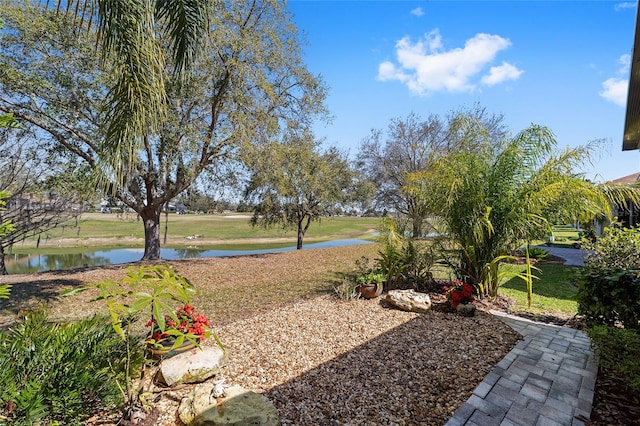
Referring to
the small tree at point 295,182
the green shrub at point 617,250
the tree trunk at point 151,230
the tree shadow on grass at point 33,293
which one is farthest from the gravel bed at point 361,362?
the tree trunk at point 151,230

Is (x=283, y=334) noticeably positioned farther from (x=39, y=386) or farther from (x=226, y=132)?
(x=226, y=132)

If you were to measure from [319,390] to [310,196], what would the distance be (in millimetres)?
10770

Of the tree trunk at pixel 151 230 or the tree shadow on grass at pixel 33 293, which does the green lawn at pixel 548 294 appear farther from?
the tree trunk at pixel 151 230

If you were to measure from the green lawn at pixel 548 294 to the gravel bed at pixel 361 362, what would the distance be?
4.20 feet

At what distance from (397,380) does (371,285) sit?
2476mm

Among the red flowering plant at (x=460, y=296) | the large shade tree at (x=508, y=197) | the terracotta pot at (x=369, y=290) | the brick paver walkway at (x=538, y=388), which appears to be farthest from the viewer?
the terracotta pot at (x=369, y=290)

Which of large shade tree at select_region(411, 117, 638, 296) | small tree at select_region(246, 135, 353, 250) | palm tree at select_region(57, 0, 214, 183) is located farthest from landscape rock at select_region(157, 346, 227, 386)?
small tree at select_region(246, 135, 353, 250)

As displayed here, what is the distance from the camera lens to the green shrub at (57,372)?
153 centimetres

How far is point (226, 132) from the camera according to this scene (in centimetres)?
793

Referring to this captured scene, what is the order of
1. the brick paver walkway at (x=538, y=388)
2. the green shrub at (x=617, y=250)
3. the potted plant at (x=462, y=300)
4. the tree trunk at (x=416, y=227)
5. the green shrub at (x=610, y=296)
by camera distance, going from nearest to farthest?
the brick paver walkway at (x=538, y=388)
the green shrub at (x=610, y=296)
the green shrub at (x=617, y=250)
the potted plant at (x=462, y=300)
the tree trunk at (x=416, y=227)

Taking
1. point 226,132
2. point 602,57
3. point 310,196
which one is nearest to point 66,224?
point 226,132

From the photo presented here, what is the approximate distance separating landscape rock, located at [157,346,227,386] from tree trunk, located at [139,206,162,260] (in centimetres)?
728

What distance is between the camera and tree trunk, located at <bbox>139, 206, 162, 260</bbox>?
8.70 metres

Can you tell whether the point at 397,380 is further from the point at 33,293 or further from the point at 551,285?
the point at 33,293
